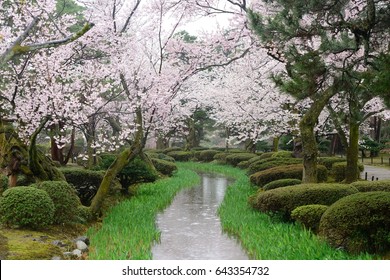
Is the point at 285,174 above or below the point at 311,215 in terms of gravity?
above

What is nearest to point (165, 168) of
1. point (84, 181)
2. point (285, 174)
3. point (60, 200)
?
point (285, 174)

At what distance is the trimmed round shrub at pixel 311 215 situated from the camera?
815cm

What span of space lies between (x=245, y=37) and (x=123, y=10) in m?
3.87

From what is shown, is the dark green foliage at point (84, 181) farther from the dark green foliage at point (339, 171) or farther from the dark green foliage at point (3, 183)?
the dark green foliage at point (339, 171)

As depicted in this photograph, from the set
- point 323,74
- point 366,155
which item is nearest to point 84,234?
point 323,74

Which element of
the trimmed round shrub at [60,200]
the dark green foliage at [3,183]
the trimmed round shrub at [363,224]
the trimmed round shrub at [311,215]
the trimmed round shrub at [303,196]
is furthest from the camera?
the dark green foliage at [3,183]

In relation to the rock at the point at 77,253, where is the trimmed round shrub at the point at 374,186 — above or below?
above

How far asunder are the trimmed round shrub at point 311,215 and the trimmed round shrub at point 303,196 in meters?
0.67

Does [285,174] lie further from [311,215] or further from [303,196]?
[311,215]

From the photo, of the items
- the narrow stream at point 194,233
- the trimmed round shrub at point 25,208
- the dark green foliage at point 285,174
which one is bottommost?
the narrow stream at point 194,233

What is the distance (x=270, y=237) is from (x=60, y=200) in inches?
164

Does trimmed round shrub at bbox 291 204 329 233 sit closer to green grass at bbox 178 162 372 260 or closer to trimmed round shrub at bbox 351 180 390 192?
green grass at bbox 178 162 372 260

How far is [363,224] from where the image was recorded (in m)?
6.52

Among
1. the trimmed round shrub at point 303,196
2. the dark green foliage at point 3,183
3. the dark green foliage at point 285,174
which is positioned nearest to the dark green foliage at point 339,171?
the dark green foliage at point 285,174
